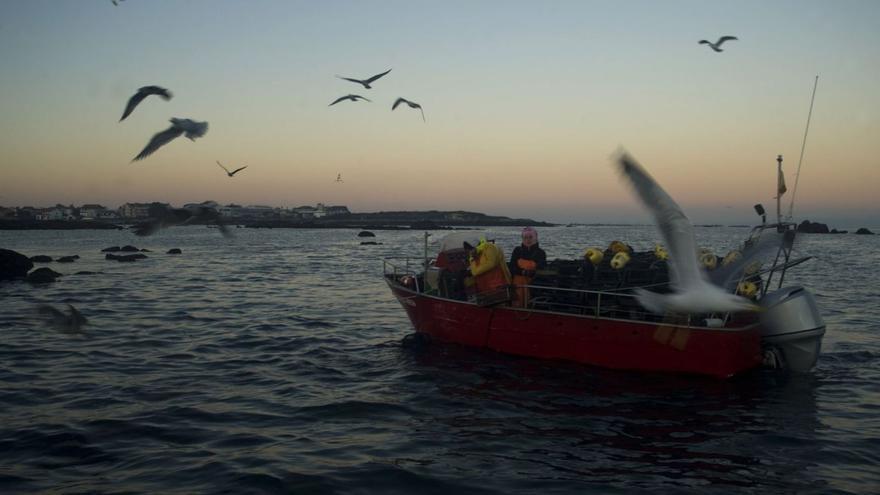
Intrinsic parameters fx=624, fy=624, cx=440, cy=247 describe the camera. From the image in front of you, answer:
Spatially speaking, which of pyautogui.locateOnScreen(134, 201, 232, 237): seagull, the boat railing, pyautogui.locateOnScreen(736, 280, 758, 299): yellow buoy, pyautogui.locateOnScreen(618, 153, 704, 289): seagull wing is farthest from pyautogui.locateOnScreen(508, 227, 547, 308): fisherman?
pyautogui.locateOnScreen(134, 201, 232, 237): seagull

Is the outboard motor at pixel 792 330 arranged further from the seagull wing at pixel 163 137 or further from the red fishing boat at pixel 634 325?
the seagull wing at pixel 163 137

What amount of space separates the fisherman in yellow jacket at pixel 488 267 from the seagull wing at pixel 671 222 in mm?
4548

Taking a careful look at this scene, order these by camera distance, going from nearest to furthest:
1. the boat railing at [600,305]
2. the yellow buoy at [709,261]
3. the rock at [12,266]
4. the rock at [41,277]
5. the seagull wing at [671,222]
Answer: the seagull wing at [671,222] < the boat railing at [600,305] < the yellow buoy at [709,261] < the rock at [41,277] < the rock at [12,266]

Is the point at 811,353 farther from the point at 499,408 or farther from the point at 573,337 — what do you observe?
the point at 499,408

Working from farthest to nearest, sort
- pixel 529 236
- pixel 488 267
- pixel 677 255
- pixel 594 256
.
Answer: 1. pixel 529 236
2. pixel 488 267
3. pixel 594 256
4. pixel 677 255

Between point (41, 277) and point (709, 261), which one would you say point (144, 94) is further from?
point (41, 277)

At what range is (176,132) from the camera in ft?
23.6

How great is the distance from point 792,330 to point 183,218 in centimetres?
918

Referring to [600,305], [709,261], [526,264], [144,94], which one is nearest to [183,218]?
[144,94]

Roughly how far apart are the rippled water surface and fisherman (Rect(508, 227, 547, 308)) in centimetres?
123

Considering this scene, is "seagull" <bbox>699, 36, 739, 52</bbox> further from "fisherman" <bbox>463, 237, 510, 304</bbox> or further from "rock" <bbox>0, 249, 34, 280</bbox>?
"rock" <bbox>0, 249, 34, 280</bbox>

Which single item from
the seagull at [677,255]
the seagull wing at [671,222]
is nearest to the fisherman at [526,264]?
the seagull at [677,255]

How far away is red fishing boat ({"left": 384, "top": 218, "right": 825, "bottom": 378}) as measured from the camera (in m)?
9.95

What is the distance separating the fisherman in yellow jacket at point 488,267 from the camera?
11.2 metres
